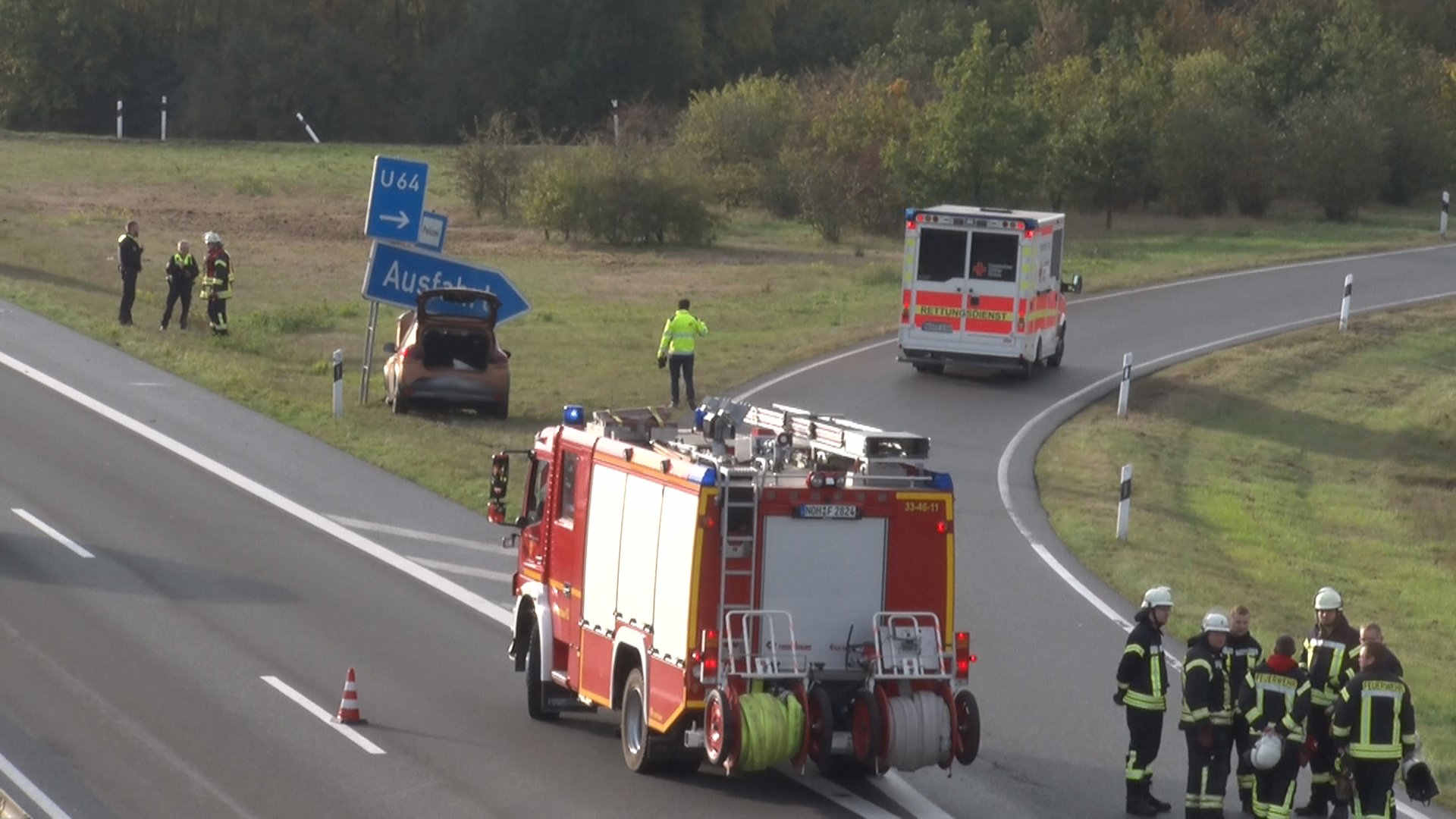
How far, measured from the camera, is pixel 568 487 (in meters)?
13.6

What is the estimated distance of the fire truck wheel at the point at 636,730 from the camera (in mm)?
12273

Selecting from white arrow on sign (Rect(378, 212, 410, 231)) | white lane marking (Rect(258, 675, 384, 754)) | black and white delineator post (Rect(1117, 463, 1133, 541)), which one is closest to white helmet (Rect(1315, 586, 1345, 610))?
white lane marking (Rect(258, 675, 384, 754))

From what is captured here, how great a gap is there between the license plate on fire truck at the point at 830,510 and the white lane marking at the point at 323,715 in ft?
10.8

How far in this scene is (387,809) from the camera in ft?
38.2

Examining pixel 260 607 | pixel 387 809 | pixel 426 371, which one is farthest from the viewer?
pixel 426 371

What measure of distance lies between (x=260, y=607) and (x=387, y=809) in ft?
18.4

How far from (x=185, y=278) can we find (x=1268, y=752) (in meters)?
23.8

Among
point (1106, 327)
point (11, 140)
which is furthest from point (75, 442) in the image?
point (11, 140)

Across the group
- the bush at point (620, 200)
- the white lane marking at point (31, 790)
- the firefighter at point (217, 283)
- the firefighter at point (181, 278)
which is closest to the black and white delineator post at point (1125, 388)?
the firefighter at point (217, 283)

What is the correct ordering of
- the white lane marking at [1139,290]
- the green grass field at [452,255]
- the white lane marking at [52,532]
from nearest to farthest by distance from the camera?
the white lane marking at [52,532]
the green grass field at [452,255]
the white lane marking at [1139,290]

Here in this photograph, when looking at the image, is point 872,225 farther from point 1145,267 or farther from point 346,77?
point 346,77

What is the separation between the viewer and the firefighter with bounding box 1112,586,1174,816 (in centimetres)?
1223

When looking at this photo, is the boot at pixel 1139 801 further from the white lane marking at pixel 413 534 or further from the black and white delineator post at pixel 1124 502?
the black and white delineator post at pixel 1124 502

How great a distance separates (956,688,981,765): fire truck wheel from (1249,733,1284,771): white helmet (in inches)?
64.8
